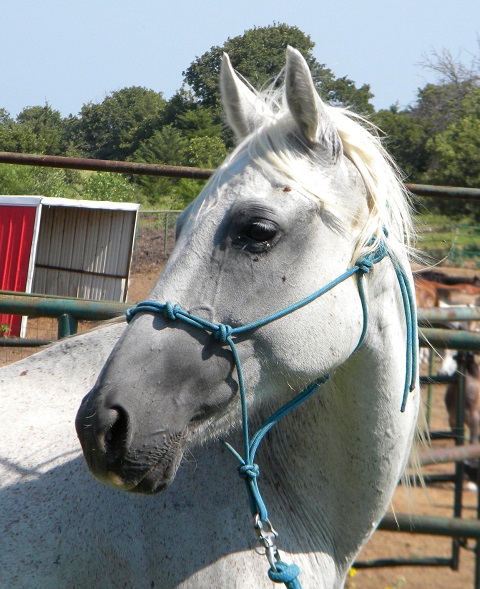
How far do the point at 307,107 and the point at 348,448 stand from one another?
827mm

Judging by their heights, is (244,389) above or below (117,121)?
below

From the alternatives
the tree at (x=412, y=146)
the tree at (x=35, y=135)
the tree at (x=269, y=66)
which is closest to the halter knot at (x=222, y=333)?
the tree at (x=269, y=66)

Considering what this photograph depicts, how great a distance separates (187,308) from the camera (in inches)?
55.8

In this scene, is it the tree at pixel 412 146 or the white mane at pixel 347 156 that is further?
the tree at pixel 412 146

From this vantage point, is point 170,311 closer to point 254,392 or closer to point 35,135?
point 254,392

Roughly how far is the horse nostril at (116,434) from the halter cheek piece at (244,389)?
0.22 m

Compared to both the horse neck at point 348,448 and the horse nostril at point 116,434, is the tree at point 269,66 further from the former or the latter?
the horse nostril at point 116,434

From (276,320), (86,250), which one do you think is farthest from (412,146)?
(276,320)

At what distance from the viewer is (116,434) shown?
1338 mm

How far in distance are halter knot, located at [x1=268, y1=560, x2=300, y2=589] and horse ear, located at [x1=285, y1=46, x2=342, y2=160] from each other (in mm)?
930

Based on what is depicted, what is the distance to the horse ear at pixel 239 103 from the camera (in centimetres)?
174

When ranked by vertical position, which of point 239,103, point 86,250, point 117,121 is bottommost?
point 86,250

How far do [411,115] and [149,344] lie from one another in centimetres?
2564

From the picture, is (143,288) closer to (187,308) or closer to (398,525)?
(398,525)
